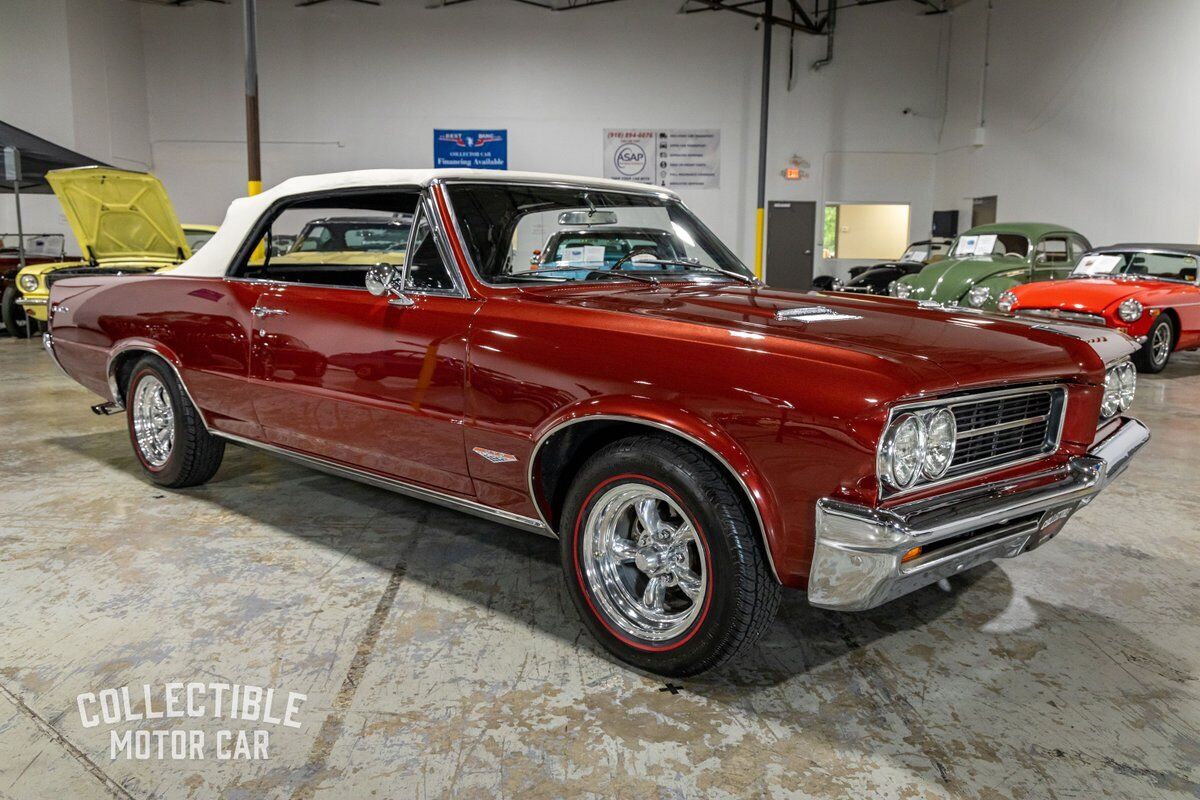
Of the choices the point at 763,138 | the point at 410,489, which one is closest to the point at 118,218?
the point at 410,489

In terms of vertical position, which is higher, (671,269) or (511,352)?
(671,269)

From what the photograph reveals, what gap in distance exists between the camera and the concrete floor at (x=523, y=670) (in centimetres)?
192

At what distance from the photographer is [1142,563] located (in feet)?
10.9

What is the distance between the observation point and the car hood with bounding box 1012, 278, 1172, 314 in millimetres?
7637

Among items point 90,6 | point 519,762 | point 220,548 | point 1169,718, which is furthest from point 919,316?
point 90,6

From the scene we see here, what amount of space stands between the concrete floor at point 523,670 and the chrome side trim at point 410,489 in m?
0.31

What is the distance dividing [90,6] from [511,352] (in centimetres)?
1716

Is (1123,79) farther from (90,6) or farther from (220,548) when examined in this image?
(90,6)

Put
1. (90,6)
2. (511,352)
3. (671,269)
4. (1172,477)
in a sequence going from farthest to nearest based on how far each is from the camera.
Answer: (90,6) < (1172,477) < (671,269) < (511,352)

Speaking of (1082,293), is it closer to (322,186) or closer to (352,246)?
(352,246)

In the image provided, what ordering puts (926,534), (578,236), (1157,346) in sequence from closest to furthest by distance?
(926,534) < (578,236) < (1157,346)

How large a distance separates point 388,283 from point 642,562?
4.14 ft

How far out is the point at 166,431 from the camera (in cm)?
409

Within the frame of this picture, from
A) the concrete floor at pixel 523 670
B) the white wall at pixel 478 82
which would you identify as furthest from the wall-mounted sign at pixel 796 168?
the concrete floor at pixel 523 670
